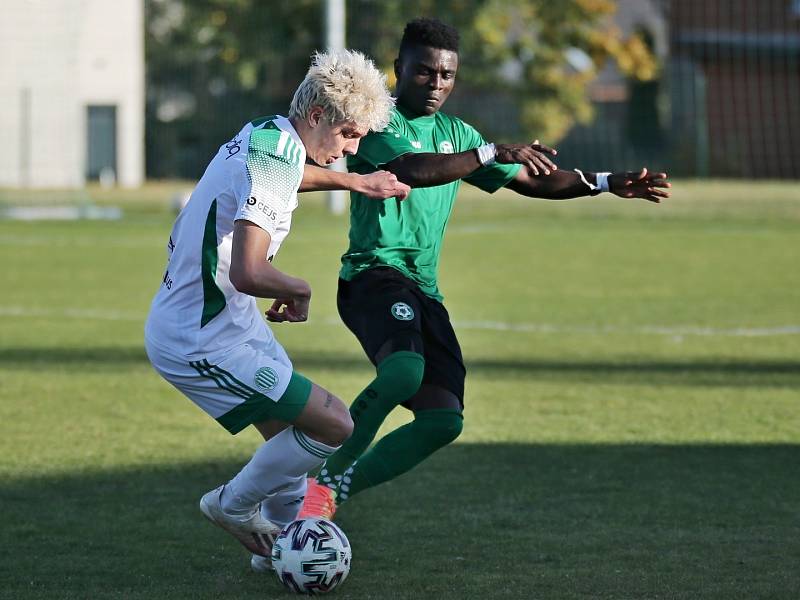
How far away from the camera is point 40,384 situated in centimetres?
970

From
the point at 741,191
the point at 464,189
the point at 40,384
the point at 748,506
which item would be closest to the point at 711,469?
the point at 748,506

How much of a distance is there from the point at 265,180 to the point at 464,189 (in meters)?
30.8

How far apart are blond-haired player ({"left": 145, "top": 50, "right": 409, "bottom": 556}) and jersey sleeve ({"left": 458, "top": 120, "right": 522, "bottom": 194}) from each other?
46.6 inches

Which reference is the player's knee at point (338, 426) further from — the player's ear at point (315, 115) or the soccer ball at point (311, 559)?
the player's ear at point (315, 115)

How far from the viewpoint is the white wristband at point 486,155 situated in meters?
5.71

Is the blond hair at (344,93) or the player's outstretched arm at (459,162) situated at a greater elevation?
the blond hair at (344,93)

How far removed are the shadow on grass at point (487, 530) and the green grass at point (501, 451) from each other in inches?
0.6

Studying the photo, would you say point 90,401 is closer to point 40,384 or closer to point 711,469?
point 40,384

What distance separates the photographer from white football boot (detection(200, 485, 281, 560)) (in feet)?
17.3

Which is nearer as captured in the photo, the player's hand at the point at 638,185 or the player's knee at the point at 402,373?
the player's knee at the point at 402,373

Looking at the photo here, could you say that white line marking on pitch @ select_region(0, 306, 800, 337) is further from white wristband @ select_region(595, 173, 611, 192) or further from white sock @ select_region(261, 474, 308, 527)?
white sock @ select_region(261, 474, 308, 527)

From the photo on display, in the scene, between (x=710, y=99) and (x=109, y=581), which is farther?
(x=710, y=99)

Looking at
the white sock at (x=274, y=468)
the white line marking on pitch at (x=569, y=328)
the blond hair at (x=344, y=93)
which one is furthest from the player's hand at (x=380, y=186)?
the white line marking on pitch at (x=569, y=328)

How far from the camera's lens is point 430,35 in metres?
6.12
